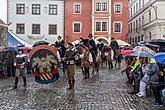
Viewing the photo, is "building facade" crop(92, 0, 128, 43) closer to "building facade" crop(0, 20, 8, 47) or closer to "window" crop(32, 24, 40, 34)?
"window" crop(32, 24, 40, 34)

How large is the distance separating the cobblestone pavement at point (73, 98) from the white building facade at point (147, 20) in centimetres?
3814

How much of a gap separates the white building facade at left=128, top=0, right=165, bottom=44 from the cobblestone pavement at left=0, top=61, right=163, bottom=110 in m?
38.1

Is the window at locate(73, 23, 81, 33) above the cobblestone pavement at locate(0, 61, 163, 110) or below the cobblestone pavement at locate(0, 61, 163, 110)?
above

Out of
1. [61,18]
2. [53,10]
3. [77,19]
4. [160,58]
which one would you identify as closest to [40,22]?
[53,10]

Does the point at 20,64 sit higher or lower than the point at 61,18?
lower

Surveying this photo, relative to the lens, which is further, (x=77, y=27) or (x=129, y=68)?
(x=77, y=27)

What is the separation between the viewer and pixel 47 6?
2109 inches

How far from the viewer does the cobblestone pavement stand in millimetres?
10820

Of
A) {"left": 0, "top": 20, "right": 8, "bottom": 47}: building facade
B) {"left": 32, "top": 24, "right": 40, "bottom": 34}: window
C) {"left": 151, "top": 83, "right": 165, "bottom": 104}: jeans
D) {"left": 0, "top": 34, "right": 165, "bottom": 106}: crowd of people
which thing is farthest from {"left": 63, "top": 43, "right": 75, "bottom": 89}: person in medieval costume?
{"left": 32, "top": 24, "right": 40, "bottom": 34}: window

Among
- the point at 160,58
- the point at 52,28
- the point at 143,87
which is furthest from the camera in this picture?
the point at 52,28

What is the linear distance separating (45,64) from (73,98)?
2.70 m

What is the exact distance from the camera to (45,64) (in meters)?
14.6

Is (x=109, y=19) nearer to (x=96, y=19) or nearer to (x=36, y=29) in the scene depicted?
(x=96, y=19)

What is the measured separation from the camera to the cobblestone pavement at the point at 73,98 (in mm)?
10820
